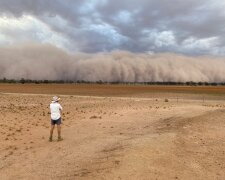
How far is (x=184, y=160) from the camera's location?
13586 mm

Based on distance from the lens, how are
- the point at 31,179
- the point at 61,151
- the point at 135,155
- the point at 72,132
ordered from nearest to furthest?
the point at 31,179, the point at 135,155, the point at 61,151, the point at 72,132

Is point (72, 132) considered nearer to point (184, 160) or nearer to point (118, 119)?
point (118, 119)

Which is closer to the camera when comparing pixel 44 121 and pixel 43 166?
pixel 43 166

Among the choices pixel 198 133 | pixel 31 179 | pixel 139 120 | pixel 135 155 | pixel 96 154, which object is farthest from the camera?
pixel 139 120

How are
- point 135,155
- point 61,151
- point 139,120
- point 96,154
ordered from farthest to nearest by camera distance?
point 139,120 < point 61,151 < point 96,154 < point 135,155

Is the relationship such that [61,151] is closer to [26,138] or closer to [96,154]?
[96,154]

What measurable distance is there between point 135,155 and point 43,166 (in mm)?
3301

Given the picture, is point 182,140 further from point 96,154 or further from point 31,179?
point 31,179

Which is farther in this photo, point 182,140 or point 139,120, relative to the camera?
point 139,120

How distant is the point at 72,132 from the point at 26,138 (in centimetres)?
261

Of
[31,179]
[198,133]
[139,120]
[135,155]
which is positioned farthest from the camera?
[139,120]

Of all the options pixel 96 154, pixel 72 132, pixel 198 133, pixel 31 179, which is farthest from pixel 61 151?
pixel 198 133

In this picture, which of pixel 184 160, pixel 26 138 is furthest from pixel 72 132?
pixel 184 160

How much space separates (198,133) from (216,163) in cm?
498
